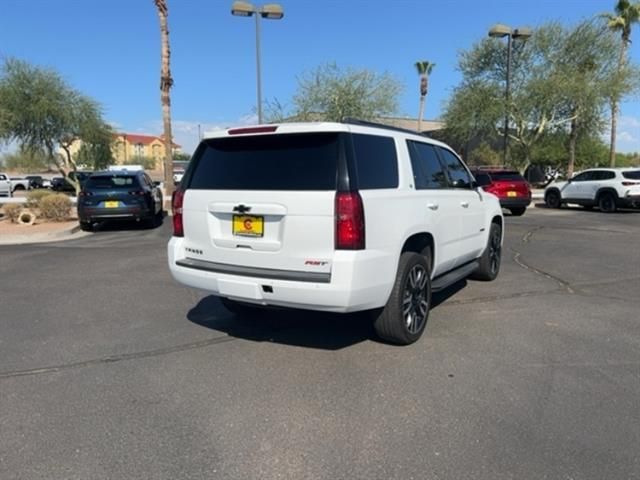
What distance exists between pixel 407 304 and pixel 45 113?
1139 inches

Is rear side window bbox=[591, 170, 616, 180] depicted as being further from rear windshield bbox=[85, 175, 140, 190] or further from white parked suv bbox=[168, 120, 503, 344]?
white parked suv bbox=[168, 120, 503, 344]

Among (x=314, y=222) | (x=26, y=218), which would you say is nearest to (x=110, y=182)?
(x=26, y=218)

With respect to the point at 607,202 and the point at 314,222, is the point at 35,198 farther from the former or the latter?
the point at 607,202

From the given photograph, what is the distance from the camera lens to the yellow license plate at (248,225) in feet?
13.9

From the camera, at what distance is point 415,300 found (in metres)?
4.80

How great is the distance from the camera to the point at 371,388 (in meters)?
3.84

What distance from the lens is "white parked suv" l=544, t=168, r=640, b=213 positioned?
18359 mm

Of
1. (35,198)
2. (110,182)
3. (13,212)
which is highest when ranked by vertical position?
(110,182)

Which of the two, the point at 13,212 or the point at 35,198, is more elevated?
the point at 35,198

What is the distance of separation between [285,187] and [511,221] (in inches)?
543

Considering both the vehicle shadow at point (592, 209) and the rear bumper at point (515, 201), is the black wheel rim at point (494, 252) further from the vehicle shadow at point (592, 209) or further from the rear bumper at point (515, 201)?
the vehicle shadow at point (592, 209)

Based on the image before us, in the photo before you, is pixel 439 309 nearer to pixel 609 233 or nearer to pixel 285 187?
pixel 285 187

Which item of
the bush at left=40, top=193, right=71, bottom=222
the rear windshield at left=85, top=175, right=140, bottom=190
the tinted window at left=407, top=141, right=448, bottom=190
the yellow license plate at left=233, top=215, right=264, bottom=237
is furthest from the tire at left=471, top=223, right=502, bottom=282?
the bush at left=40, top=193, right=71, bottom=222

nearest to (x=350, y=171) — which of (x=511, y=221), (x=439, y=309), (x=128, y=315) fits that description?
(x=439, y=309)
